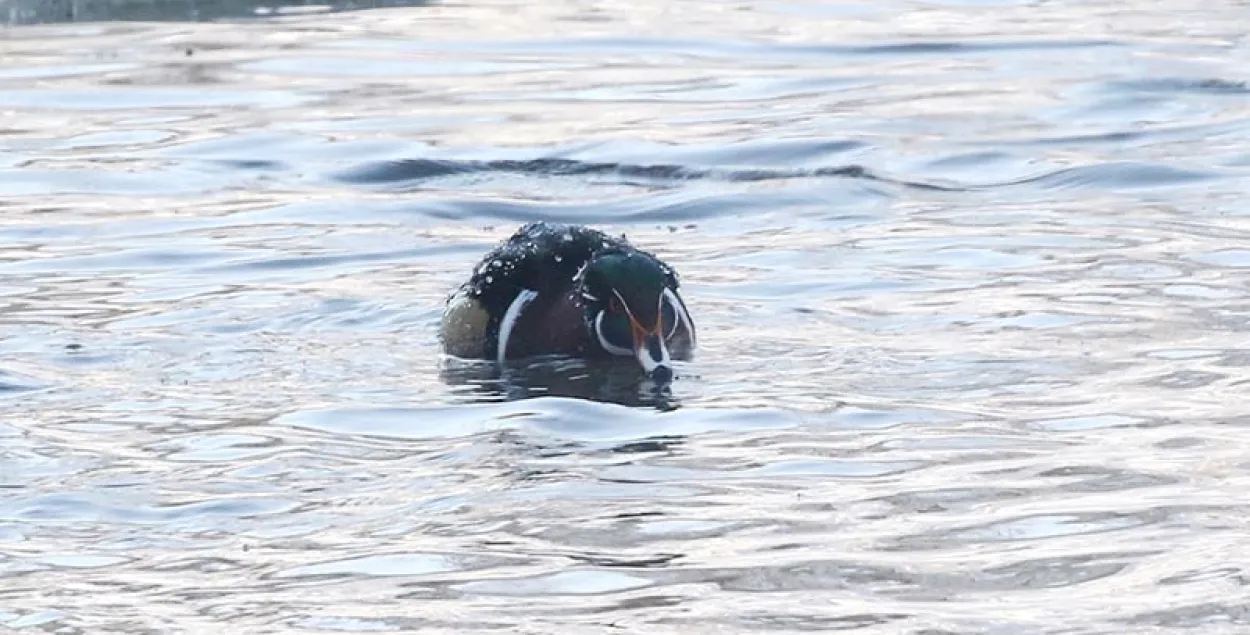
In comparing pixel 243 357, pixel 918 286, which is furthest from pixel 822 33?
pixel 243 357

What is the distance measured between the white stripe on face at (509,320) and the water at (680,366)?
184 mm

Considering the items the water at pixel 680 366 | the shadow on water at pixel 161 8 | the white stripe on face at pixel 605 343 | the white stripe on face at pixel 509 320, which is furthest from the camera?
the shadow on water at pixel 161 8

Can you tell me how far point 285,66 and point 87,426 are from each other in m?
12.2

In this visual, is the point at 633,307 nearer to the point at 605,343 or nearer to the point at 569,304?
the point at 605,343

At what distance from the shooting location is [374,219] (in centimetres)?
1520

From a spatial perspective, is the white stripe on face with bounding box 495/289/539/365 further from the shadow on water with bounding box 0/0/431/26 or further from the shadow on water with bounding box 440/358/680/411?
the shadow on water with bounding box 0/0/431/26

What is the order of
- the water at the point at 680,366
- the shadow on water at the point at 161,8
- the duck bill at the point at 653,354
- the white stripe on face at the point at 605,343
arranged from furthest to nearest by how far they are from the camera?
1. the shadow on water at the point at 161,8
2. the white stripe on face at the point at 605,343
3. the duck bill at the point at 653,354
4. the water at the point at 680,366

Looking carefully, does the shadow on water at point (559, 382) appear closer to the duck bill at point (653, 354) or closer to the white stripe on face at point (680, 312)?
the duck bill at point (653, 354)

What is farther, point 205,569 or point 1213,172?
point 1213,172

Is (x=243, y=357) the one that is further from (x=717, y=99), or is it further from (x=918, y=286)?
(x=717, y=99)

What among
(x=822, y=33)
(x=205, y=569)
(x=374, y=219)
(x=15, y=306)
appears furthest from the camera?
(x=822, y=33)

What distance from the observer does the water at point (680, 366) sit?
7.15 metres

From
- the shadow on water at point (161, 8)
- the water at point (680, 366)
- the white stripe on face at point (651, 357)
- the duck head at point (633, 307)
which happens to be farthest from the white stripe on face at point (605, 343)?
the shadow on water at point (161, 8)

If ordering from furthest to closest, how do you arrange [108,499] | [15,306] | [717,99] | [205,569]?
[717,99] < [15,306] < [108,499] < [205,569]
